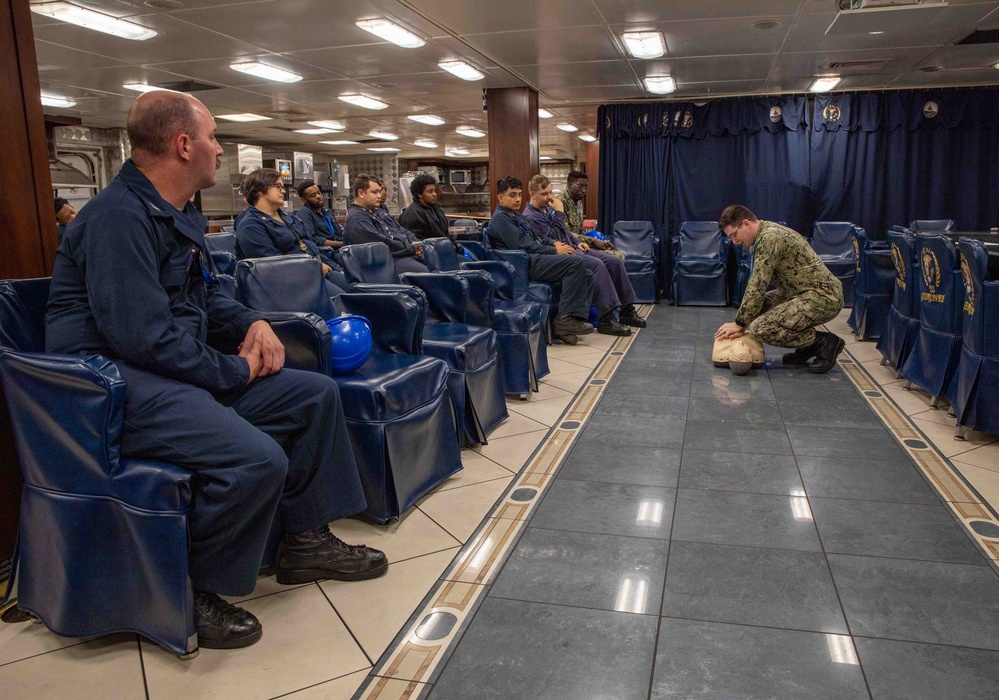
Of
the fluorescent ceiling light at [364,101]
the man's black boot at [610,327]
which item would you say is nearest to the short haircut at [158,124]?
the man's black boot at [610,327]

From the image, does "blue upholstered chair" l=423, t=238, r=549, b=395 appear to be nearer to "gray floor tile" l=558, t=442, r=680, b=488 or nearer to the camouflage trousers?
"gray floor tile" l=558, t=442, r=680, b=488

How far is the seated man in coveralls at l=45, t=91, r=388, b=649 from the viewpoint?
77.7 inches

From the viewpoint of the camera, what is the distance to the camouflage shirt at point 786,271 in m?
5.07

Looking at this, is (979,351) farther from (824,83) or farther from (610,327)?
(824,83)

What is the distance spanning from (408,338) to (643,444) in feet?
4.39

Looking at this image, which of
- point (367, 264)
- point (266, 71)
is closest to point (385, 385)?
point (367, 264)

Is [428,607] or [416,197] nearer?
[428,607]

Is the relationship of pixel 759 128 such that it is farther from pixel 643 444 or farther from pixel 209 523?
pixel 209 523

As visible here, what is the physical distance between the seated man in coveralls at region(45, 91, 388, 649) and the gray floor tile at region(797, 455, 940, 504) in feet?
7.00

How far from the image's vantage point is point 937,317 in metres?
4.20

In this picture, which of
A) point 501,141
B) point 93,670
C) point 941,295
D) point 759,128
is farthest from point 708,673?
point 759,128

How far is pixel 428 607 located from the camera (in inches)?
89.3

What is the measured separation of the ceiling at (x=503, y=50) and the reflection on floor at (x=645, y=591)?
3.38 m

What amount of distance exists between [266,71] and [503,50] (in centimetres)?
259
